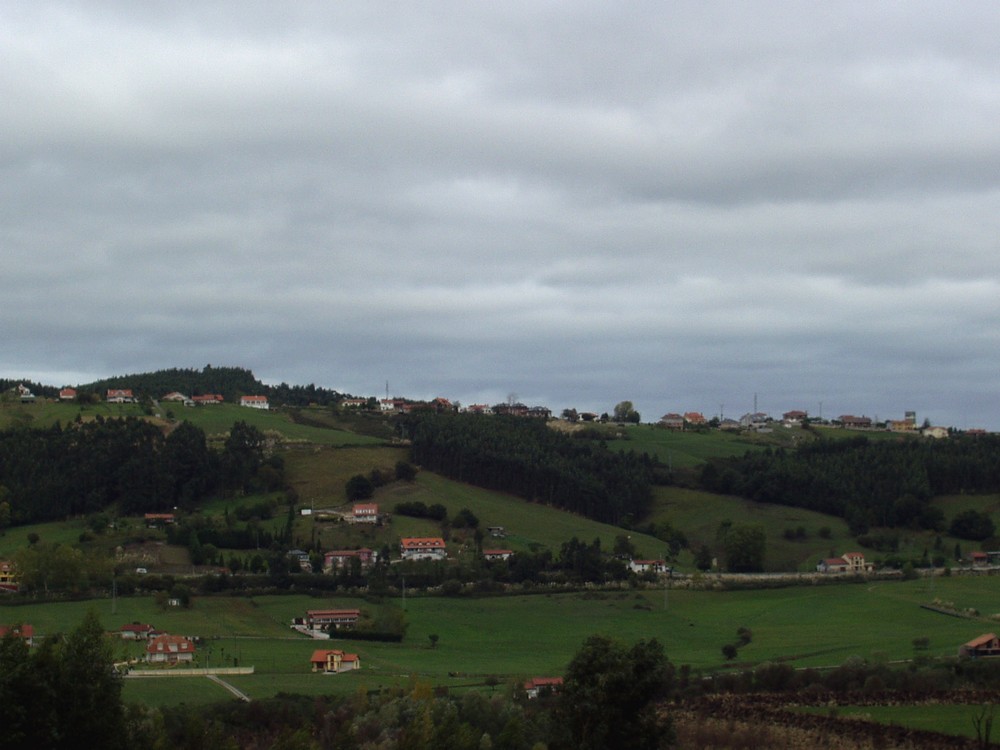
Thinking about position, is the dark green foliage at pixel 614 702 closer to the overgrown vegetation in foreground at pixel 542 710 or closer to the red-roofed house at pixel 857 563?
the overgrown vegetation in foreground at pixel 542 710

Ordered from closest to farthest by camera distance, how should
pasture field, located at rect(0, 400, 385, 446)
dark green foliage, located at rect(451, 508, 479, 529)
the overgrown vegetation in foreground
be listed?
the overgrown vegetation in foreground, dark green foliage, located at rect(451, 508, 479, 529), pasture field, located at rect(0, 400, 385, 446)

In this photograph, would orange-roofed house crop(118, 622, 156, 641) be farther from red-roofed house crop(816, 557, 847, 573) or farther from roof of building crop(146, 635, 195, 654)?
red-roofed house crop(816, 557, 847, 573)

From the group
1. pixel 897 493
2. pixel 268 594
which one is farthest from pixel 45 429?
pixel 897 493

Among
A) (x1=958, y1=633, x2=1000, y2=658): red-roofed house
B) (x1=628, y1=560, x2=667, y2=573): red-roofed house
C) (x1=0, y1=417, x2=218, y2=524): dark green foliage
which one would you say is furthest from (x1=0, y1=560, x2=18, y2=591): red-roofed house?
(x1=958, y1=633, x2=1000, y2=658): red-roofed house

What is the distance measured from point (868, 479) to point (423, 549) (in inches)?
2211

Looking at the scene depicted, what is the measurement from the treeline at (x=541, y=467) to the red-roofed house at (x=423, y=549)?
96.5 ft

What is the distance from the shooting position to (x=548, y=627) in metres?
95.6

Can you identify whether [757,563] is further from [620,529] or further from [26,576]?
[26,576]

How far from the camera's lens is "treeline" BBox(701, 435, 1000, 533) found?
140250 millimetres

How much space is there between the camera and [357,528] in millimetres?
126500

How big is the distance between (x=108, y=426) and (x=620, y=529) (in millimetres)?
58825

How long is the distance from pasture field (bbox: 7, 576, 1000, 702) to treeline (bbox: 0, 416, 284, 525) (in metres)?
37.7

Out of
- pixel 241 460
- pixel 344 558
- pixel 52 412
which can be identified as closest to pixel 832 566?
pixel 344 558

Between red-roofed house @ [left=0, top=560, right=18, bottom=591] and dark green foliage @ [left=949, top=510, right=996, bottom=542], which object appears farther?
dark green foliage @ [left=949, top=510, right=996, bottom=542]
